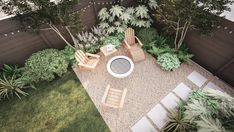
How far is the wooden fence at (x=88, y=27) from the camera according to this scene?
25.9 ft

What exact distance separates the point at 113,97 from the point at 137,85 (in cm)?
152

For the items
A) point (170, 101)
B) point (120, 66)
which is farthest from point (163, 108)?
point (120, 66)

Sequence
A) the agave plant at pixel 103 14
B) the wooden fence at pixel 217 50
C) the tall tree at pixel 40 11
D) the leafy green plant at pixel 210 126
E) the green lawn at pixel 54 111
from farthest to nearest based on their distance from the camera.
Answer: the agave plant at pixel 103 14 < the green lawn at pixel 54 111 < the wooden fence at pixel 217 50 < the tall tree at pixel 40 11 < the leafy green plant at pixel 210 126

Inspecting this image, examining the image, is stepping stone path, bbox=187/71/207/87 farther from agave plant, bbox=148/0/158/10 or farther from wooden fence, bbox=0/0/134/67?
wooden fence, bbox=0/0/134/67

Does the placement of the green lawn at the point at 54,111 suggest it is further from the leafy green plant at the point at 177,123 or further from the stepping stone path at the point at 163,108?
the leafy green plant at the point at 177,123

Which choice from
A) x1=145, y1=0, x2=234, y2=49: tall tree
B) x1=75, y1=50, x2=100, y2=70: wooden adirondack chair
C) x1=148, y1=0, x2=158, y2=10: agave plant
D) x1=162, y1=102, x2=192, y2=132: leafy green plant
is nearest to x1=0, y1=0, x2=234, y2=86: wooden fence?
x1=145, y1=0, x2=234, y2=49: tall tree

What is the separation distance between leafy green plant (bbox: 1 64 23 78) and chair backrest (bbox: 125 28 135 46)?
5803 millimetres

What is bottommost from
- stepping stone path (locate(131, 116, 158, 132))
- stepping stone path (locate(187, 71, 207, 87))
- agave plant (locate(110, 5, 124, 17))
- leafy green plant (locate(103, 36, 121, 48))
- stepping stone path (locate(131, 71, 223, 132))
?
stepping stone path (locate(131, 116, 158, 132))

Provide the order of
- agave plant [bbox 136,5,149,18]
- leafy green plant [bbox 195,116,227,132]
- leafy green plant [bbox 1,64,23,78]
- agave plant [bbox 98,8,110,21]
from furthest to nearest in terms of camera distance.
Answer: agave plant [bbox 98,8,110,21], agave plant [bbox 136,5,149,18], leafy green plant [bbox 1,64,23,78], leafy green plant [bbox 195,116,227,132]

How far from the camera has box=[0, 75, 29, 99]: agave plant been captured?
8.93m

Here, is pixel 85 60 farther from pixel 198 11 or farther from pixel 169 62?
pixel 198 11

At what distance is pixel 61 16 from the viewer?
313 inches

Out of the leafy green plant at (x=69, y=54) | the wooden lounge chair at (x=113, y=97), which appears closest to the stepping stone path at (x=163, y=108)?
the wooden lounge chair at (x=113, y=97)

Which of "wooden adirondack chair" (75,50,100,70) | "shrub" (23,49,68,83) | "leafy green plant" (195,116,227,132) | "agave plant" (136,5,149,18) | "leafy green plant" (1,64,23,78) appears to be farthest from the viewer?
"agave plant" (136,5,149,18)
